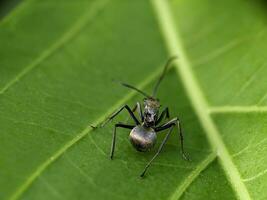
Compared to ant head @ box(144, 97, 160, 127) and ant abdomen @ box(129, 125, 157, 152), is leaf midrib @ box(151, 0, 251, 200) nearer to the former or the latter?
ant head @ box(144, 97, 160, 127)

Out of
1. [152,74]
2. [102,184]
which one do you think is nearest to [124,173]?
[102,184]

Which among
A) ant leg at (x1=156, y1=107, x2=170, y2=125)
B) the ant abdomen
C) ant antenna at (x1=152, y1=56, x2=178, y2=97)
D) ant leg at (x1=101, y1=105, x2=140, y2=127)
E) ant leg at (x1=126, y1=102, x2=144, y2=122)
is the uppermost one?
ant antenna at (x1=152, y1=56, x2=178, y2=97)

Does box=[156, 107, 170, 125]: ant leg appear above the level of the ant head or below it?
below

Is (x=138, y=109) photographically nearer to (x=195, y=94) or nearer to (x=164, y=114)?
(x=164, y=114)

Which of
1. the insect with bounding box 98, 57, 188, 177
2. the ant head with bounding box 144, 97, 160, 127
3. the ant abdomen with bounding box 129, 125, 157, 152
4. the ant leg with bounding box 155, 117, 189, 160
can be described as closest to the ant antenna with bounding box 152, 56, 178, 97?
the insect with bounding box 98, 57, 188, 177

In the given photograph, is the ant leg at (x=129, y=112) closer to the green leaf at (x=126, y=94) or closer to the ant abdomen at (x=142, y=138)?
the green leaf at (x=126, y=94)

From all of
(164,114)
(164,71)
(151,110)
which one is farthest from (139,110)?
(164,71)

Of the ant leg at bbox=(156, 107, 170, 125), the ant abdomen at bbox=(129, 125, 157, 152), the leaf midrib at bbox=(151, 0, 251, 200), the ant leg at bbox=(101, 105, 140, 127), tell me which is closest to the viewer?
the leaf midrib at bbox=(151, 0, 251, 200)

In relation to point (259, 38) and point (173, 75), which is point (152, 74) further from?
point (259, 38)
